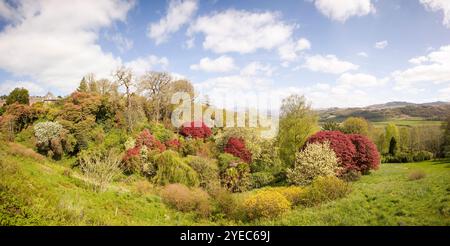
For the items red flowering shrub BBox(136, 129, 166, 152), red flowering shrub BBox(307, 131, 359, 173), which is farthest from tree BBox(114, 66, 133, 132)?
red flowering shrub BBox(307, 131, 359, 173)

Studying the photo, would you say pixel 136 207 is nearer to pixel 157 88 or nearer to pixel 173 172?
pixel 173 172

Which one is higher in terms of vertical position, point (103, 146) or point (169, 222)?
point (103, 146)

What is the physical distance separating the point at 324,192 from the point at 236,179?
412 inches

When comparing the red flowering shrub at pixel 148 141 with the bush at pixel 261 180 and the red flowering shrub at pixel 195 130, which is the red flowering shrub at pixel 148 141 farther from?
the bush at pixel 261 180

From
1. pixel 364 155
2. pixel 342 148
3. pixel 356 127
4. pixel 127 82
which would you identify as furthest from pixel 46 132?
pixel 356 127

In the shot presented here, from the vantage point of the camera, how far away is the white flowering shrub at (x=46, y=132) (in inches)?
1038

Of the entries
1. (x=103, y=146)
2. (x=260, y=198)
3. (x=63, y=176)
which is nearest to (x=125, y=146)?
(x=103, y=146)

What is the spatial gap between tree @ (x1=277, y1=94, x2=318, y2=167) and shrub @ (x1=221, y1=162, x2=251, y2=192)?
4.59 m

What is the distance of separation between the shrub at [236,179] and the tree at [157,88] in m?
14.2

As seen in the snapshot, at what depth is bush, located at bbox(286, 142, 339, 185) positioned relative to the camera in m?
21.1

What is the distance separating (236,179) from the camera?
24.1 m
